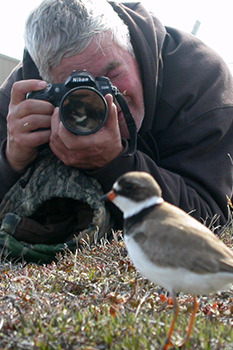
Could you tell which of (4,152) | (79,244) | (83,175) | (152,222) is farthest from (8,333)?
(4,152)

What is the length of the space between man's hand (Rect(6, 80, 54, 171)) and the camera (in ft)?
0.88

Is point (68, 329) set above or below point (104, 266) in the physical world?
above

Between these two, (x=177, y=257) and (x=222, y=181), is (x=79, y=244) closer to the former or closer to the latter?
(x=222, y=181)

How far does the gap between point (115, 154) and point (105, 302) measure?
1.38 meters

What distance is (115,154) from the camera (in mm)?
3119

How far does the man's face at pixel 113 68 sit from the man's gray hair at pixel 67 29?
0.05 m

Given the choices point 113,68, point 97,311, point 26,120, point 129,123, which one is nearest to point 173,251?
point 97,311

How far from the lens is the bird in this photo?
4.91 feet

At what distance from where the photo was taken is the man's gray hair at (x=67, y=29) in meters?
3.28

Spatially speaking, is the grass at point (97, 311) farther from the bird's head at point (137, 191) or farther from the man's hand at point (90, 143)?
the man's hand at point (90, 143)

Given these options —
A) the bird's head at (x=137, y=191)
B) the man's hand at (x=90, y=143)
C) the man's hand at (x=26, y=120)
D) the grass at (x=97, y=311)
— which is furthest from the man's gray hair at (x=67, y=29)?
the bird's head at (x=137, y=191)

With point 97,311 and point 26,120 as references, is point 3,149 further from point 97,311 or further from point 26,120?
point 97,311

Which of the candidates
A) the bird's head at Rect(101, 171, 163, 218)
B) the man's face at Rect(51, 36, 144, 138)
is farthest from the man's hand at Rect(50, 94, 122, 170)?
the bird's head at Rect(101, 171, 163, 218)

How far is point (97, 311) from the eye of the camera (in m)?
1.78
